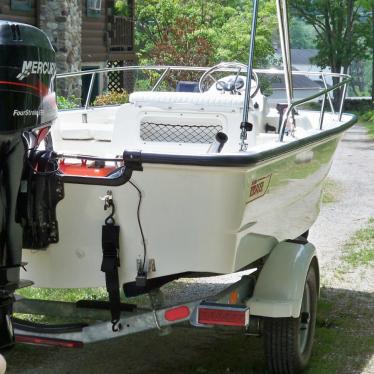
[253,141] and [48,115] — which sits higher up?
[48,115]

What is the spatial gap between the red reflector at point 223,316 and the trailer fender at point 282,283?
399 mm

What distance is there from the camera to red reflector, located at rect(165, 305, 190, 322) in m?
4.87

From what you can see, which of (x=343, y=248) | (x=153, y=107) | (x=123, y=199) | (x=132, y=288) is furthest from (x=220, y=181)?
(x=343, y=248)

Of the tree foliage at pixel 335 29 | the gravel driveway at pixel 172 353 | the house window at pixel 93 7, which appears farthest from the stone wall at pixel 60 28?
the tree foliage at pixel 335 29

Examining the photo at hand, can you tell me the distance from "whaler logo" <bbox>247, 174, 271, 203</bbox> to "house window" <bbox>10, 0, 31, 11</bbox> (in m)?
14.7

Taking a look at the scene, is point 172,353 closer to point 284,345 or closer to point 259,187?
point 284,345

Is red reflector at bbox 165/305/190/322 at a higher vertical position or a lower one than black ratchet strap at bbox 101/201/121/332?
lower

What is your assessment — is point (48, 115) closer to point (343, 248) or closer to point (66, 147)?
point (66, 147)

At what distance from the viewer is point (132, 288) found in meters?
5.09

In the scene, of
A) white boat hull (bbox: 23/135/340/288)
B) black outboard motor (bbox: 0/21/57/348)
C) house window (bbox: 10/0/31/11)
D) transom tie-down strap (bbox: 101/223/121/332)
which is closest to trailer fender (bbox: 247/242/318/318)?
white boat hull (bbox: 23/135/340/288)

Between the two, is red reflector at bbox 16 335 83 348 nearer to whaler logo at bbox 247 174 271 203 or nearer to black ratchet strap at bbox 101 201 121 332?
black ratchet strap at bbox 101 201 121 332

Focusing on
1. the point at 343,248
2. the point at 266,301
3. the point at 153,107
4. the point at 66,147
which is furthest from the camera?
the point at 343,248

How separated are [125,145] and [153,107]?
1.06 feet

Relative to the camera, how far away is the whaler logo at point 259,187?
Result: 4.85 metres
